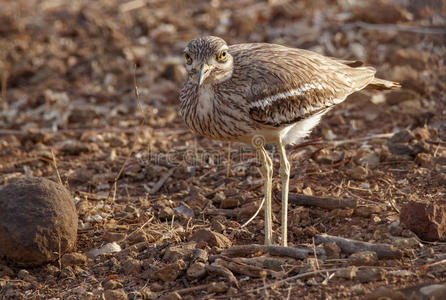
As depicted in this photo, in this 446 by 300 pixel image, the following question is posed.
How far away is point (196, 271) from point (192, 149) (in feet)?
7.00

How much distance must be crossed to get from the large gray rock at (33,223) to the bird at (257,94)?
0.97 m

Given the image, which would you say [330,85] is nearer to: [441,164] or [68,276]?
[441,164]

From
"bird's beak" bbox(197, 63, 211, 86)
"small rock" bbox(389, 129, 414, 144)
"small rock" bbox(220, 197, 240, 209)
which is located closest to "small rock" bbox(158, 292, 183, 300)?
"bird's beak" bbox(197, 63, 211, 86)

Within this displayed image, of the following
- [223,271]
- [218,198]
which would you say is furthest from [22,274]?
[218,198]

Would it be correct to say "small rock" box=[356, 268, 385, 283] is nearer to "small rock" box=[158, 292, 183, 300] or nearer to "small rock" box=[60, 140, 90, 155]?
"small rock" box=[158, 292, 183, 300]

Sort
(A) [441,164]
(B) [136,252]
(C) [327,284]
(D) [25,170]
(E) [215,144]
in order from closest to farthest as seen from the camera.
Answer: (C) [327,284]
(B) [136,252]
(A) [441,164]
(D) [25,170]
(E) [215,144]

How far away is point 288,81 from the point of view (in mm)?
3893

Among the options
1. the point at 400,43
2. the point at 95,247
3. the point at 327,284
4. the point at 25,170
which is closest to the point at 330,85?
the point at 327,284

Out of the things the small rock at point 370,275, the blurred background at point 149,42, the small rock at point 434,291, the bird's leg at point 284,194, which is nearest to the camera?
the small rock at point 434,291

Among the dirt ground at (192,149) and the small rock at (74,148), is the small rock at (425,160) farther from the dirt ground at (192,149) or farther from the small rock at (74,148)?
the small rock at (74,148)

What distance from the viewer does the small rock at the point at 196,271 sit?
333cm

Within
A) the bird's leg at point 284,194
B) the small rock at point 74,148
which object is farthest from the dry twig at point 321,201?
the small rock at point 74,148

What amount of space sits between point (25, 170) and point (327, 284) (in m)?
3.08

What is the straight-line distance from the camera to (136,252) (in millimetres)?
3789
